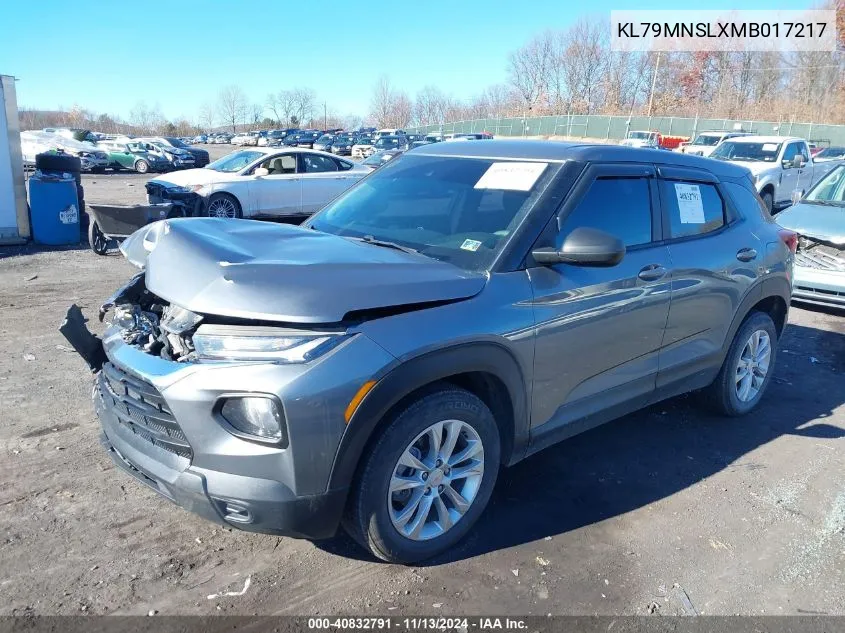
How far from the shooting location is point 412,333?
2777mm

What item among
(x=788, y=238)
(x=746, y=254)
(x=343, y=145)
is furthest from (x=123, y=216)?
(x=343, y=145)

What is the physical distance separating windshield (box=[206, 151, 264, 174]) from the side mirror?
1155 cm

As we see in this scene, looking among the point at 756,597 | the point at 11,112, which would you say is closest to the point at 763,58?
the point at 11,112

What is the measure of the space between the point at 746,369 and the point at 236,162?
11.5 meters

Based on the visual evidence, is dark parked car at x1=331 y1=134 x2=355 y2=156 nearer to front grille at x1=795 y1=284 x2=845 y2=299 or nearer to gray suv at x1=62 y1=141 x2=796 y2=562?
front grille at x1=795 y1=284 x2=845 y2=299

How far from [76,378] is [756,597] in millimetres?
4709

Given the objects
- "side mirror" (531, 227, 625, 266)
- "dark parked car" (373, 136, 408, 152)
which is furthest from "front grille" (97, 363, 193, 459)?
"dark parked car" (373, 136, 408, 152)

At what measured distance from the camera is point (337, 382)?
2551mm

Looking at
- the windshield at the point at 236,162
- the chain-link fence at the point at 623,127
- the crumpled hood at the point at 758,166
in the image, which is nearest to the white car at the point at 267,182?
the windshield at the point at 236,162

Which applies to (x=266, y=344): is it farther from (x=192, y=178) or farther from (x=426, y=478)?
(x=192, y=178)

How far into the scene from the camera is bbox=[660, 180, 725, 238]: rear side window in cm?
414

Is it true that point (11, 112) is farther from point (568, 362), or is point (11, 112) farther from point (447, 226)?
point (568, 362)

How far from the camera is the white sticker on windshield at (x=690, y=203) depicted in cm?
423

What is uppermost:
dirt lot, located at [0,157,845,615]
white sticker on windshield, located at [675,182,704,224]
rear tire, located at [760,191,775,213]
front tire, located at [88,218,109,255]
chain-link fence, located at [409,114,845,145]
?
chain-link fence, located at [409,114,845,145]
